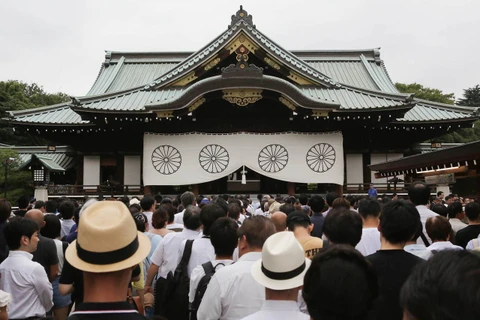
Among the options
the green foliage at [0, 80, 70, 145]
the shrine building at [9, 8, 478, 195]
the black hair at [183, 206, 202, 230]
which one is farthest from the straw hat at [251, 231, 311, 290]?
the green foliage at [0, 80, 70, 145]

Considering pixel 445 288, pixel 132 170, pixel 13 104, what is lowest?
pixel 445 288

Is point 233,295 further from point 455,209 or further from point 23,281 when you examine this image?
point 455,209

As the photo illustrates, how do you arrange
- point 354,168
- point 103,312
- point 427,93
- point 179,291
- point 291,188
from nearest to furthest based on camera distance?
point 103,312, point 179,291, point 291,188, point 354,168, point 427,93

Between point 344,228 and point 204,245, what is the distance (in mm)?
1427

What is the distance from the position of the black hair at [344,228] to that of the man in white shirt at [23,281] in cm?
249

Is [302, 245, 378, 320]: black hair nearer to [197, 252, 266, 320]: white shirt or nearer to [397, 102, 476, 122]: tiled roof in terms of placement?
[197, 252, 266, 320]: white shirt

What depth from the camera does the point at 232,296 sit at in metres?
3.07

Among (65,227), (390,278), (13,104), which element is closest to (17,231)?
(65,227)

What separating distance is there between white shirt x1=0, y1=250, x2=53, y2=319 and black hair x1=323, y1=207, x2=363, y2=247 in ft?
8.15

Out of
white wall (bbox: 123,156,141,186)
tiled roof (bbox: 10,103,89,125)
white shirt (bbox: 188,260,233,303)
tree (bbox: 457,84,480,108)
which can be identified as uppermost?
tree (bbox: 457,84,480,108)

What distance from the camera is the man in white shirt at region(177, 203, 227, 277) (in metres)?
4.32

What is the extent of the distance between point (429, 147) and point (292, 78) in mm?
6759

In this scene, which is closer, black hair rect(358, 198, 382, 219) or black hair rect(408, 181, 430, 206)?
black hair rect(358, 198, 382, 219)

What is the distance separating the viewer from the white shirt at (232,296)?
307 centimetres
